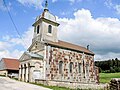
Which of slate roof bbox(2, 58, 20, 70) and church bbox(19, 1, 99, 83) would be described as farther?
slate roof bbox(2, 58, 20, 70)

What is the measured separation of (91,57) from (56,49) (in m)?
11.3

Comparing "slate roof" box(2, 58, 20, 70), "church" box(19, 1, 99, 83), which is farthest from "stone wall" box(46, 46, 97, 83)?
"slate roof" box(2, 58, 20, 70)

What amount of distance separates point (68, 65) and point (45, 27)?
818 cm

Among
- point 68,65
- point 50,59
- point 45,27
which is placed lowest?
point 68,65

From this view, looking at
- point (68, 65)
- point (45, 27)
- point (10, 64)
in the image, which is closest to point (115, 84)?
point (68, 65)

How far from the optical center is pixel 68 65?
114 feet

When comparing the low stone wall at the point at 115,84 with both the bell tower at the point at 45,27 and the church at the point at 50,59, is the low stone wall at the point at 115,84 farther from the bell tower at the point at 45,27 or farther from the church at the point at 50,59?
the bell tower at the point at 45,27

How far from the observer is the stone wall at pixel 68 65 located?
31.5 metres

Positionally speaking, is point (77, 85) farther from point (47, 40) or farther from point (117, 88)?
point (117, 88)

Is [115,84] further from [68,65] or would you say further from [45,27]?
[45,27]

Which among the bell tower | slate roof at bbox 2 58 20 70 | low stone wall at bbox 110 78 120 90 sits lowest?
low stone wall at bbox 110 78 120 90

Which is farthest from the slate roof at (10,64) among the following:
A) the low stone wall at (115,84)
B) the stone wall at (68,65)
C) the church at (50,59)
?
the low stone wall at (115,84)

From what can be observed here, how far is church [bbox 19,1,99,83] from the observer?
99.5ft

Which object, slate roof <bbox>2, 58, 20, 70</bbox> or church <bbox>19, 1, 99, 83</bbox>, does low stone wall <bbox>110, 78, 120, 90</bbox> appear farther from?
slate roof <bbox>2, 58, 20, 70</bbox>
